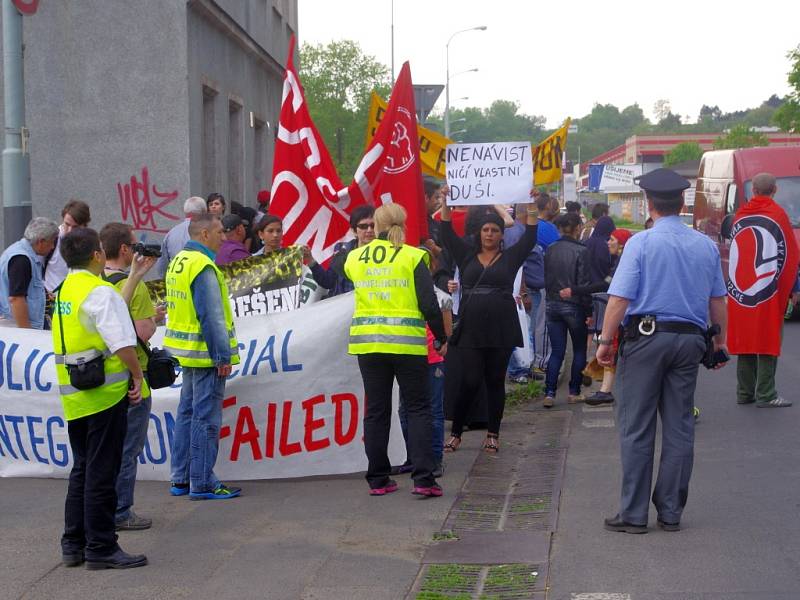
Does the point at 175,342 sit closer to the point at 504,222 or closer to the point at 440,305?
the point at 440,305

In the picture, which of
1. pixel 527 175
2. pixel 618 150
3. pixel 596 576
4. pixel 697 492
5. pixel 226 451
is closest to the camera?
pixel 596 576

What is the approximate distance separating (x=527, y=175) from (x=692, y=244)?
13.1ft

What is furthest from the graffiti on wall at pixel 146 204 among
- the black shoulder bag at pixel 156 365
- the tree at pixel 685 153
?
the tree at pixel 685 153

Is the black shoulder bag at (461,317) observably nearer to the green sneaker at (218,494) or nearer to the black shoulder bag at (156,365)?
the green sneaker at (218,494)

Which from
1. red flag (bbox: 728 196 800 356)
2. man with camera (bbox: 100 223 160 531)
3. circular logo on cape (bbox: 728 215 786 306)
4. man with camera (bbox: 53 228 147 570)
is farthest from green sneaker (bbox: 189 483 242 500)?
circular logo on cape (bbox: 728 215 786 306)

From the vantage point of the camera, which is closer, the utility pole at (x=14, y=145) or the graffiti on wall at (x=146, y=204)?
the utility pole at (x=14, y=145)

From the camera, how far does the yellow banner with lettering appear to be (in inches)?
538

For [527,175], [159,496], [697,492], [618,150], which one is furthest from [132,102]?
[618,150]

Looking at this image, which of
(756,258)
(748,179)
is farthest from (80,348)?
(748,179)

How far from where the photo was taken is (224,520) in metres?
7.21

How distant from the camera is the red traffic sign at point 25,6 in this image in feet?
30.6

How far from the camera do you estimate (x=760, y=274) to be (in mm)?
11375

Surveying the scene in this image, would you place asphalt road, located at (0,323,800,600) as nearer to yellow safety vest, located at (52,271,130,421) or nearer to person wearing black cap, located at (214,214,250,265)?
yellow safety vest, located at (52,271,130,421)

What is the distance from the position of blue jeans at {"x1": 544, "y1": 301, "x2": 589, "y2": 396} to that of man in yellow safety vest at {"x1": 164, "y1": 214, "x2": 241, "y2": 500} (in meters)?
4.60
